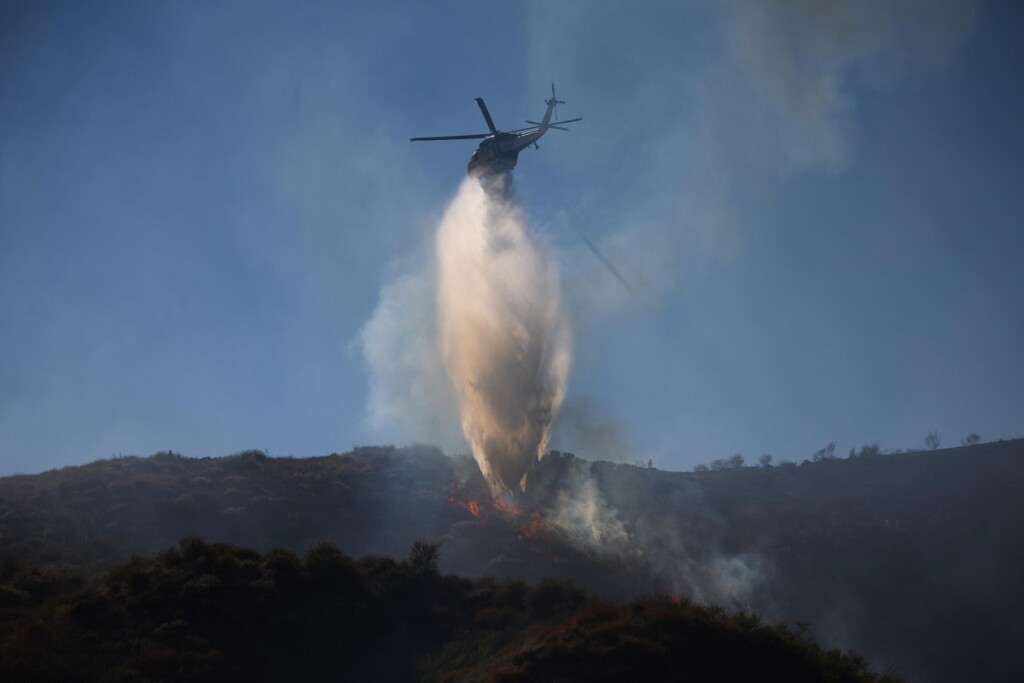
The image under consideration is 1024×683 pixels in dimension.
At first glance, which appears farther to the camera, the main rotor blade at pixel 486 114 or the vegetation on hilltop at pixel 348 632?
the main rotor blade at pixel 486 114

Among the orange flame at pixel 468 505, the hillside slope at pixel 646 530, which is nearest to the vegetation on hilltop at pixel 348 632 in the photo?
the hillside slope at pixel 646 530

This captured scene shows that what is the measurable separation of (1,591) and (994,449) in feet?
325

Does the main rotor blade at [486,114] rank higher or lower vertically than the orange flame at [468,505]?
higher

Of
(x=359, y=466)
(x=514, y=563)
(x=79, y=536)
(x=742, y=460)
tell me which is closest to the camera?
(x=79, y=536)

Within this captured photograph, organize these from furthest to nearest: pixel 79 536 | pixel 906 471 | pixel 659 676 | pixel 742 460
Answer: pixel 742 460
pixel 906 471
pixel 79 536
pixel 659 676

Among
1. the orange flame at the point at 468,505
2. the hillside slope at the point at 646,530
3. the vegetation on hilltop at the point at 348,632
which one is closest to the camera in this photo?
the vegetation on hilltop at the point at 348,632

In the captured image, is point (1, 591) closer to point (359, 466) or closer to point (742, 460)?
point (359, 466)

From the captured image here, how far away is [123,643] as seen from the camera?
2564cm

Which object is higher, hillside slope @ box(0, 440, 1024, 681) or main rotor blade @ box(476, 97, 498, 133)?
main rotor blade @ box(476, 97, 498, 133)

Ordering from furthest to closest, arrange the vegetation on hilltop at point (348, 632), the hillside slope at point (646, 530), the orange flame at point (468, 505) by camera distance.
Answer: the orange flame at point (468, 505) < the hillside slope at point (646, 530) < the vegetation on hilltop at point (348, 632)

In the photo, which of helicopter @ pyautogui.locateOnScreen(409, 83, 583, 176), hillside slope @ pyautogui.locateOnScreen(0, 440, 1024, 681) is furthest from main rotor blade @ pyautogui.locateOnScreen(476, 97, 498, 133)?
hillside slope @ pyautogui.locateOnScreen(0, 440, 1024, 681)

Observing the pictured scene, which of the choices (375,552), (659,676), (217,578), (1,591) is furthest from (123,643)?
(375,552)

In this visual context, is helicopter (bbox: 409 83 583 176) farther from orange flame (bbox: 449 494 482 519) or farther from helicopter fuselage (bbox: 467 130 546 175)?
orange flame (bbox: 449 494 482 519)

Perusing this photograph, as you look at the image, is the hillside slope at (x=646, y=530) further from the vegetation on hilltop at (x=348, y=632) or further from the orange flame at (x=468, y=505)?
the vegetation on hilltop at (x=348, y=632)
